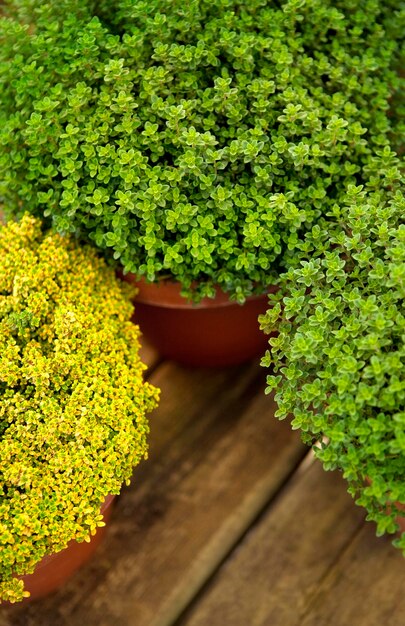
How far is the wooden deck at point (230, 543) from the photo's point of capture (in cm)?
166

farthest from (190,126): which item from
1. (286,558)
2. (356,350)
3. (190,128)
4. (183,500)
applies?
(286,558)

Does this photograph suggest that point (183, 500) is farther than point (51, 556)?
Yes

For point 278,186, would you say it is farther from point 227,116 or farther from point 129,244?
point 129,244

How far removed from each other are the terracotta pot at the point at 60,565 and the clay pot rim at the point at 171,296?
439 mm

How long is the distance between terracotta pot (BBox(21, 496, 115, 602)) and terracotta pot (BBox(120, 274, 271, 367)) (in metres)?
0.42

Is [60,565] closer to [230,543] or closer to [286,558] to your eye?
[230,543]

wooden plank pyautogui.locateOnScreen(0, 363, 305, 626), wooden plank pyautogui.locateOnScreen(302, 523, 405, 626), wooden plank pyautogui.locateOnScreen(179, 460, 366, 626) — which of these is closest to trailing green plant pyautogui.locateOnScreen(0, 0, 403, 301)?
wooden plank pyautogui.locateOnScreen(0, 363, 305, 626)

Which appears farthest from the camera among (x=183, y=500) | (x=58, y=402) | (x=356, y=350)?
(x=183, y=500)

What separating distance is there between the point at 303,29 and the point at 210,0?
0.72 ft

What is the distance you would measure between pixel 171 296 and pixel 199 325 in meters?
0.12

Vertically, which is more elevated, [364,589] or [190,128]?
[190,128]

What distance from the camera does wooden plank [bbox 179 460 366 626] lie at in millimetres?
1655

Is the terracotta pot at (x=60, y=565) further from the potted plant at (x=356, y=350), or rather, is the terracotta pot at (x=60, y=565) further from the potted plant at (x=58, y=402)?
the potted plant at (x=356, y=350)

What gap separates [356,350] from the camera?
4.59 ft
